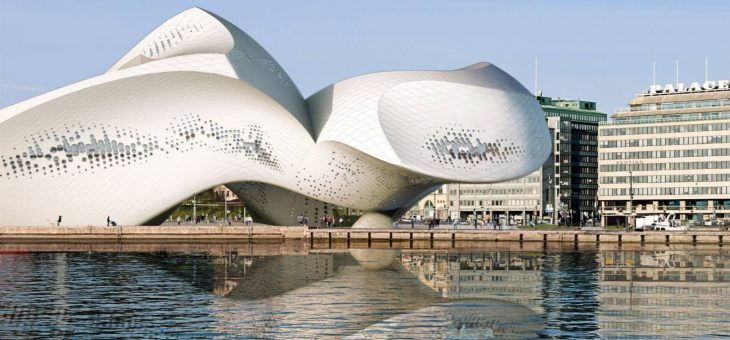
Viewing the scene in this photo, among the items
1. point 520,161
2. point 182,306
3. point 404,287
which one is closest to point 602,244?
point 520,161

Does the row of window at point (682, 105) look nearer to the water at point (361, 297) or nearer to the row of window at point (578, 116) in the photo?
the row of window at point (578, 116)

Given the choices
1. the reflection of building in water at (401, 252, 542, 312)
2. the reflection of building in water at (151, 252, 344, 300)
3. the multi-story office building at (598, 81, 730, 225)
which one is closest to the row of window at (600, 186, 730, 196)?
the multi-story office building at (598, 81, 730, 225)

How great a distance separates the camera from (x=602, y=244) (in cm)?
7862

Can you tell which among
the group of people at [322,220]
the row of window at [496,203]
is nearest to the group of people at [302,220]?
the group of people at [322,220]

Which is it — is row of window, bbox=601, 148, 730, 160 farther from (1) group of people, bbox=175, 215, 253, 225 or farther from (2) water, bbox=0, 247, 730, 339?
(2) water, bbox=0, 247, 730, 339

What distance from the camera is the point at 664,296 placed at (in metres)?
38.8

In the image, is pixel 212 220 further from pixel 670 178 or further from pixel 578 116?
pixel 578 116

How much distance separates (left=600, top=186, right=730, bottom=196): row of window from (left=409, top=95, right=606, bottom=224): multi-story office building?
12.9 metres

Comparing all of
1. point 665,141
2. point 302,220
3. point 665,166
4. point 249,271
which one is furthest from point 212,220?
point 249,271

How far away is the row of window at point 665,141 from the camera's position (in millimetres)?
136913

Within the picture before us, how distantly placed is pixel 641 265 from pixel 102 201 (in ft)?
131

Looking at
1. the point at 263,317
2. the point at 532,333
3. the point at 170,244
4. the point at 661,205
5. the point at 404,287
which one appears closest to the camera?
the point at 532,333

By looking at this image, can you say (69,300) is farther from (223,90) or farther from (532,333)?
(223,90)

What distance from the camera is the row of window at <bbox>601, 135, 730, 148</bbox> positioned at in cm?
13691
